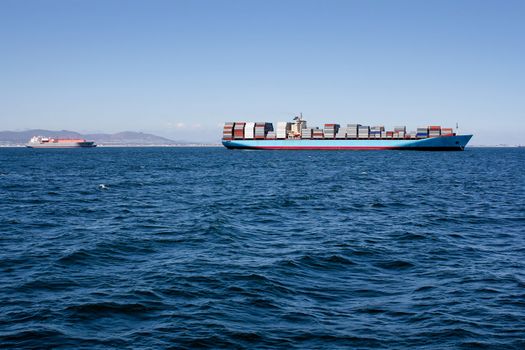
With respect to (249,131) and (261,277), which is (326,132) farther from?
(261,277)

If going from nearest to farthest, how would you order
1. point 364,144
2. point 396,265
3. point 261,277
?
point 261,277 < point 396,265 < point 364,144

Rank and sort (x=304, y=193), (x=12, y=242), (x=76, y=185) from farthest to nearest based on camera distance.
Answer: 1. (x=76, y=185)
2. (x=304, y=193)
3. (x=12, y=242)

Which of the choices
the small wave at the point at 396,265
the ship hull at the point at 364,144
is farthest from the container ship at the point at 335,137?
the small wave at the point at 396,265

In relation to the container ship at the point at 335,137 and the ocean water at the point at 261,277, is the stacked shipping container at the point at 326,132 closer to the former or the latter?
the container ship at the point at 335,137

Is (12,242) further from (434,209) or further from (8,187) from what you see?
(8,187)

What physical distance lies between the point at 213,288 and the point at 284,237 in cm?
749

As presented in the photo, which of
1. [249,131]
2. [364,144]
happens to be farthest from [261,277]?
[249,131]

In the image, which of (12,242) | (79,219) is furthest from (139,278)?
(79,219)

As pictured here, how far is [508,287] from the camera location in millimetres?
12648

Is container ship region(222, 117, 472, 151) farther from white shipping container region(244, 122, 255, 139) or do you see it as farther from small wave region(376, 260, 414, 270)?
small wave region(376, 260, 414, 270)

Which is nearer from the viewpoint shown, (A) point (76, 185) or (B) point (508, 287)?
(B) point (508, 287)

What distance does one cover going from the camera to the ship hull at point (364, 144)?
137125 mm

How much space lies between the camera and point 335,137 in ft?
482

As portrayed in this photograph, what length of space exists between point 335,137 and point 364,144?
9292mm
